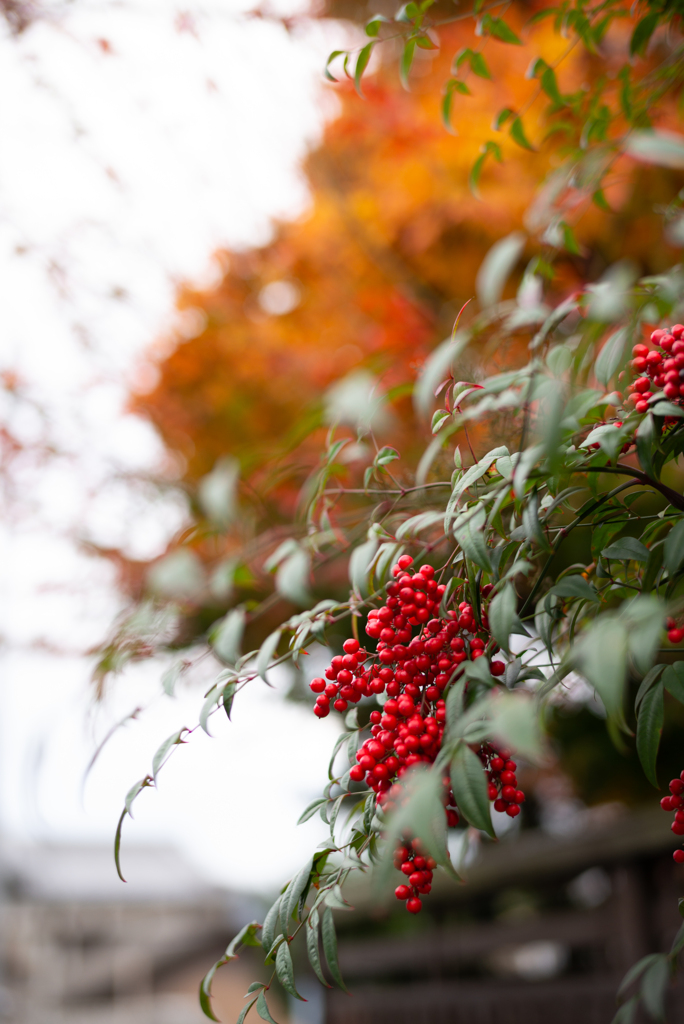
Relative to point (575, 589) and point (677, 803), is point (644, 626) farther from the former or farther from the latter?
point (677, 803)

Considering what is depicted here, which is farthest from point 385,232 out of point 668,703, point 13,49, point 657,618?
point 657,618

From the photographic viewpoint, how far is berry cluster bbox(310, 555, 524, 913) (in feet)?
1.35

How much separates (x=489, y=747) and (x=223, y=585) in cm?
29

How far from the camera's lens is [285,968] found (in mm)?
452

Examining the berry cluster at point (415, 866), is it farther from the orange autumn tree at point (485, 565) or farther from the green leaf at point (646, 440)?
the green leaf at point (646, 440)

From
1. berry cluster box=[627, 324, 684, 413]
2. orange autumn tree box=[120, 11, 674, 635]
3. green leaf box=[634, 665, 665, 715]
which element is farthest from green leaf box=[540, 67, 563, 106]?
orange autumn tree box=[120, 11, 674, 635]

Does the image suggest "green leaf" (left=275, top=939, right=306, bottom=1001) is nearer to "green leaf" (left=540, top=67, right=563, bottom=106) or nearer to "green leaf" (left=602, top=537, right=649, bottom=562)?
"green leaf" (left=602, top=537, right=649, bottom=562)

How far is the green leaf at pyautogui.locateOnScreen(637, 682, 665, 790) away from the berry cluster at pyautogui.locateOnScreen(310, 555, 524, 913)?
8 cm

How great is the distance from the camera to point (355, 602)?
0.50 metres

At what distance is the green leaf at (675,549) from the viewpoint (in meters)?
0.40

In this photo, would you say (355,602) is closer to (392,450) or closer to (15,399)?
(392,450)

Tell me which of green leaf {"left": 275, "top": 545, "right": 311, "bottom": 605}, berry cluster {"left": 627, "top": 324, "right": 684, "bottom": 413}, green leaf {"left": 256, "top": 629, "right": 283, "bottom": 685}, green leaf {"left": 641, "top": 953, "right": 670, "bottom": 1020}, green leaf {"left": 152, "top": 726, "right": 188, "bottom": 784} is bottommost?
green leaf {"left": 641, "top": 953, "right": 670, "bottom": 1020}

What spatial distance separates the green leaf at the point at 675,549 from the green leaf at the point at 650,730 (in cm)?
9

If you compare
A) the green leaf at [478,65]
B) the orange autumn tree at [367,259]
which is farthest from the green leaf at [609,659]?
the orange autumn tree at [367,259]
